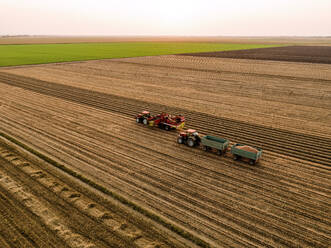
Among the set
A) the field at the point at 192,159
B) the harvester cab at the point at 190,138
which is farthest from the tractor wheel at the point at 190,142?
the field at the point at 192,159

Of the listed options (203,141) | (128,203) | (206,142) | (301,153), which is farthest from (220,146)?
(128,203)

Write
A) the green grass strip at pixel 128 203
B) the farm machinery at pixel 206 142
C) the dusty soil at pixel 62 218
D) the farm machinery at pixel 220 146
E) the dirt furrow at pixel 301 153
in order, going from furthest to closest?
the farm machinery at pixel 206 142 → the dirt furrow at pixel 301 153 → the farm machinery at pixel 220 146 → the green grass strip at pixel 128 203 → the dusty soil at pixel 62 218

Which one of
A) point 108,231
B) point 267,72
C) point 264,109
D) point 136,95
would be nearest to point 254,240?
point 108,231

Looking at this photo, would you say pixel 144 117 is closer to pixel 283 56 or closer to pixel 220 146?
pixel 220 146

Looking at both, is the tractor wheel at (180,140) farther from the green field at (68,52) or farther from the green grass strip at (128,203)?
the green field at (68,52)

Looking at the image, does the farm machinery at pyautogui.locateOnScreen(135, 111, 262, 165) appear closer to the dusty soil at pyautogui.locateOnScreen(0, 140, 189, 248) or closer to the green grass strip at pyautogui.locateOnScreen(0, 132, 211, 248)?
the green grass strip at pyautogui.locateOnScreen(0, 132, 211, 248)

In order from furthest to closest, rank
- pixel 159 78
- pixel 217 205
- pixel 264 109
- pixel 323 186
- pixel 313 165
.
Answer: pixel 159 78, pixel 264 109, pixel 313 165, pixel 323 186, pixel 217 205

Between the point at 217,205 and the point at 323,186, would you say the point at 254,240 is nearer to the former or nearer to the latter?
the point at 217,205
